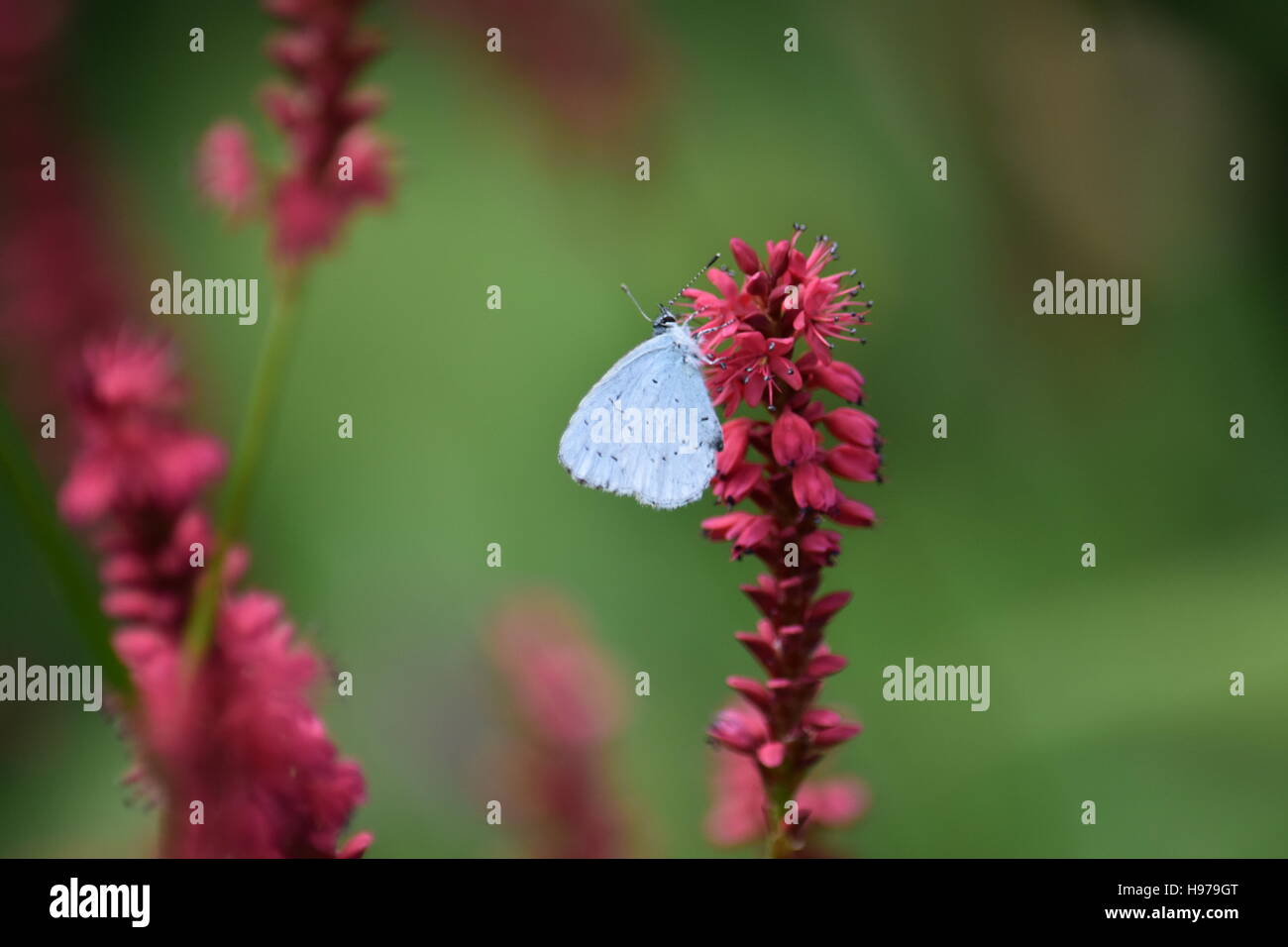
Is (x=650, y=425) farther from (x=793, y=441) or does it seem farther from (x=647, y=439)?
(x=793, y=441)

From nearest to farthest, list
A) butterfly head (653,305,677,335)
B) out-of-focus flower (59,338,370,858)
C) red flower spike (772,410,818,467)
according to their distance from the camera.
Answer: out-of-focus flower (59,338,370,858) → red flower spike (772,410,818,467) → butterfly head (653,305,677,335)

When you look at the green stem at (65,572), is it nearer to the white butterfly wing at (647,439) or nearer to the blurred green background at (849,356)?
the white butterfly wing at (647,439)

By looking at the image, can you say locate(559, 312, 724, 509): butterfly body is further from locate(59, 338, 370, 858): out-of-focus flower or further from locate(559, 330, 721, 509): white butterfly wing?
locate(59, 338, 370, 858): out-of-focus flower

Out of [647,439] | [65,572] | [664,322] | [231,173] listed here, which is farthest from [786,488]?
[231,173]

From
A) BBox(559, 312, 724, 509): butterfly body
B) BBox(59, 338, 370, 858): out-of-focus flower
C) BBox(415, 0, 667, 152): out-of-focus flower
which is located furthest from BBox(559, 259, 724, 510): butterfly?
BBox(415, 0, 667, 152): out-of-focus flower

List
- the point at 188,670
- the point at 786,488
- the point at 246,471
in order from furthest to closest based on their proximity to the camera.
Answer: the point at 246,471
the point at 786,488
the point at 188,670

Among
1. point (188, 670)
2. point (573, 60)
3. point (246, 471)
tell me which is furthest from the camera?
point (573, 60)

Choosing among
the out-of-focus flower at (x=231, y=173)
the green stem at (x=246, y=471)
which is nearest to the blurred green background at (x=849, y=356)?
the out-of-focus flower at (x=231, y=173)
